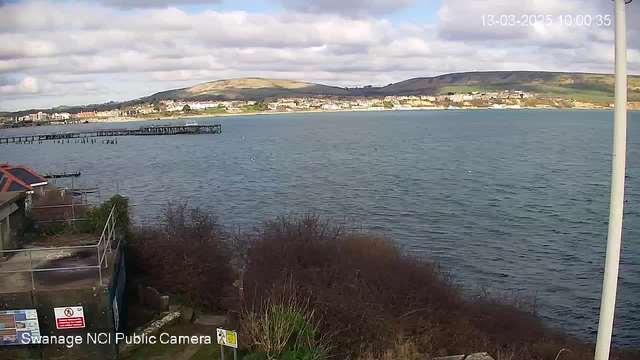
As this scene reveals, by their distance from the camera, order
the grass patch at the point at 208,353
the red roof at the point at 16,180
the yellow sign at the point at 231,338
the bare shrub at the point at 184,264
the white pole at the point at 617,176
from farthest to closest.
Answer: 1. the red roof at the point at 16,180
2. the bare shrub at the point at 184,264
3. the grass patch at the point at 208,353
4. the yellow sign at the point at 231,338
5. the white pole at the point at 617,176

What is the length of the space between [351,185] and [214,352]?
130ft

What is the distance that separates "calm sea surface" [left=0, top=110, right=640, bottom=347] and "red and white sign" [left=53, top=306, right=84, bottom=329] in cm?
1933

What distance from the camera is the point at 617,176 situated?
6359mm

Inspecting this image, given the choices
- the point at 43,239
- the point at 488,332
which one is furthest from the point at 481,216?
the point at 43,239

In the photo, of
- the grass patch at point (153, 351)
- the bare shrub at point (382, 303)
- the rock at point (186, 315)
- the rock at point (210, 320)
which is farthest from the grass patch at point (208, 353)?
the rock at point (186, 315)

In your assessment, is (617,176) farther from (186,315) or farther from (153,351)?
(186,315)

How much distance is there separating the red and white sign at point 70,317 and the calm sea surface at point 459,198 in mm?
19334

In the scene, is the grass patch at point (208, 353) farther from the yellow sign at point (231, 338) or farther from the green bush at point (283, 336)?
the yellow sign at point (231, 338)

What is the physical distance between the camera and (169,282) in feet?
61.7

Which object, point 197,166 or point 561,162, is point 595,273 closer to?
point 561,162

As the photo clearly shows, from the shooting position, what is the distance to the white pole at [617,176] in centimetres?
620

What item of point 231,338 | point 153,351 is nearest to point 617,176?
point 231,338

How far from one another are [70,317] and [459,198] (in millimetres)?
39039

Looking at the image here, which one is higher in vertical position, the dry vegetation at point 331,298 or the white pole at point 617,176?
the white pole at point 617,176
